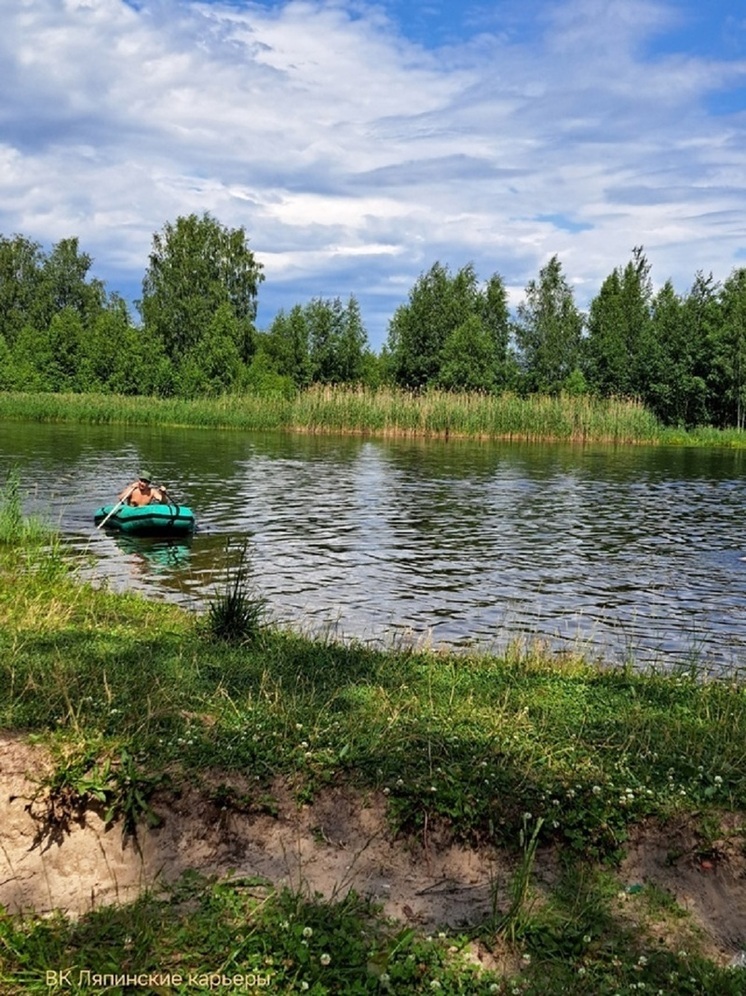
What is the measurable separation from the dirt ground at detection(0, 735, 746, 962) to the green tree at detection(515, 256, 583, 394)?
69133mm

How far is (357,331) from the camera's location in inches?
2965

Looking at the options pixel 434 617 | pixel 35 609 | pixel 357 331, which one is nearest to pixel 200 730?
pixel 35 609

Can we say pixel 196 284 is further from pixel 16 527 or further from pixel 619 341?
pixel 16 527

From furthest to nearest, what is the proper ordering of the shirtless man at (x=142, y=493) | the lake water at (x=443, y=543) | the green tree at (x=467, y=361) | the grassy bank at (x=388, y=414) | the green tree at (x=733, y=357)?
1. the green tree at (x=467, y=361)
2. the green tree at (x=733, y=357)
3. the grassy bank at (x=388, y=414)
4. the shirtless man at (x=142, y=493)
5. the lake water at (x=443, y=543)

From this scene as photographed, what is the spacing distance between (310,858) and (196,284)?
269ft

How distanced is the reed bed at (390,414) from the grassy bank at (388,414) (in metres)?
0.05

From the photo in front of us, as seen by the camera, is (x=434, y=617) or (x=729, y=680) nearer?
(x=729, y=680)

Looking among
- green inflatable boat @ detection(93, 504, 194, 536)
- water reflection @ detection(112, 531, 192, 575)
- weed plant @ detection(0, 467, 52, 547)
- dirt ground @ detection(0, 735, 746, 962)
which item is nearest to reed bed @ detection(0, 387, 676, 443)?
green inflatable boat @ detection(93, 504, 194, 536)

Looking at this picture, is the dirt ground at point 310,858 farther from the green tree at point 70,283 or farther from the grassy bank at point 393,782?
the green tree at point 70,283

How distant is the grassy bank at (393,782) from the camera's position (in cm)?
351

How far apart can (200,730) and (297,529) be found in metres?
14.3

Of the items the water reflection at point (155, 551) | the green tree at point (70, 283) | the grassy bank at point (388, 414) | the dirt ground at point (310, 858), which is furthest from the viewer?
the green tree at point (70, 283)

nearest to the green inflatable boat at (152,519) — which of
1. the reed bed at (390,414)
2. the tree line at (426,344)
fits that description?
the reed bed at (390,414)

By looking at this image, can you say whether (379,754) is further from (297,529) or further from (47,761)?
(297,529)
